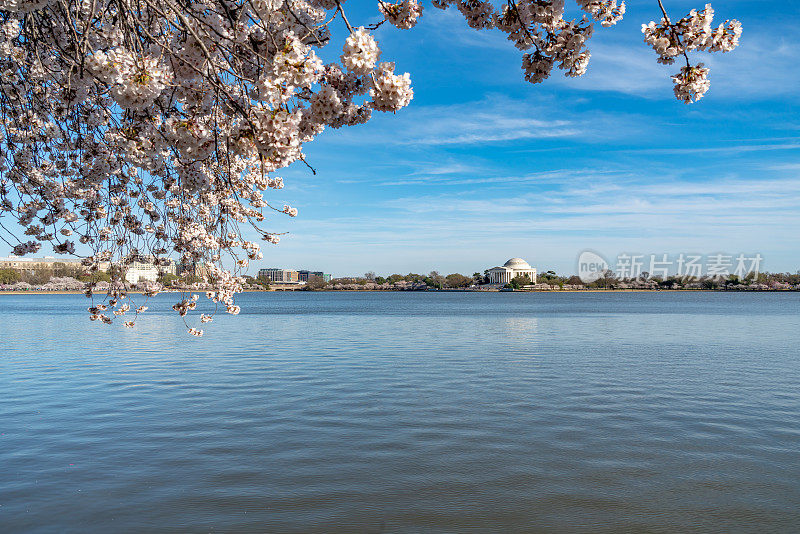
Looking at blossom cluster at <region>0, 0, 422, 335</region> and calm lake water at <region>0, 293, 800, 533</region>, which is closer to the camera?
blossom cluster at <region>0, 0, 422, 335</region>

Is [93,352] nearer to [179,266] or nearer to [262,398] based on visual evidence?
[262,398]

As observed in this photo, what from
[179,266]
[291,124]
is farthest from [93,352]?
[291,124]

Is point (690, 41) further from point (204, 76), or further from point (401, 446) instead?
point (401, 446)

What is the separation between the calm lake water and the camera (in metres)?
8.02

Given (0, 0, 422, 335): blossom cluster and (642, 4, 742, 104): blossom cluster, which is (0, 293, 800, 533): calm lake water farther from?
(642, 4, 742, 104): blossom cluster

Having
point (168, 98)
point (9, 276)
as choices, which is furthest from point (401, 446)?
point (9, 276)

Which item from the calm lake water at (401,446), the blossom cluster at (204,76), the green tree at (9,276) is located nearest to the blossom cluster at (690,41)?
the blossom cluster at (204,76)

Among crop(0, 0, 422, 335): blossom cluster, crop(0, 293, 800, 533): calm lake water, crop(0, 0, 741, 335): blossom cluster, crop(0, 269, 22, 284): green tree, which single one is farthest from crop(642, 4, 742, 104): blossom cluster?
crop(0, 269, 22, 284): green tree

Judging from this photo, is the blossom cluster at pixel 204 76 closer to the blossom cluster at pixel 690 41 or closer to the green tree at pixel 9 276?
the blossom cluster at pixel 690 41

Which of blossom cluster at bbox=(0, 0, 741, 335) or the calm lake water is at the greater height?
blossom cluster at bbox=(0, 0, 741, 335)

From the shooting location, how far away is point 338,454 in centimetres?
1051

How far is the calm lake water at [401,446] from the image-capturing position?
26.3ft

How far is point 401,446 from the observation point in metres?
11.0

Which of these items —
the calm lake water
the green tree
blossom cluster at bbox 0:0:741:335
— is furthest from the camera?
the green tree
